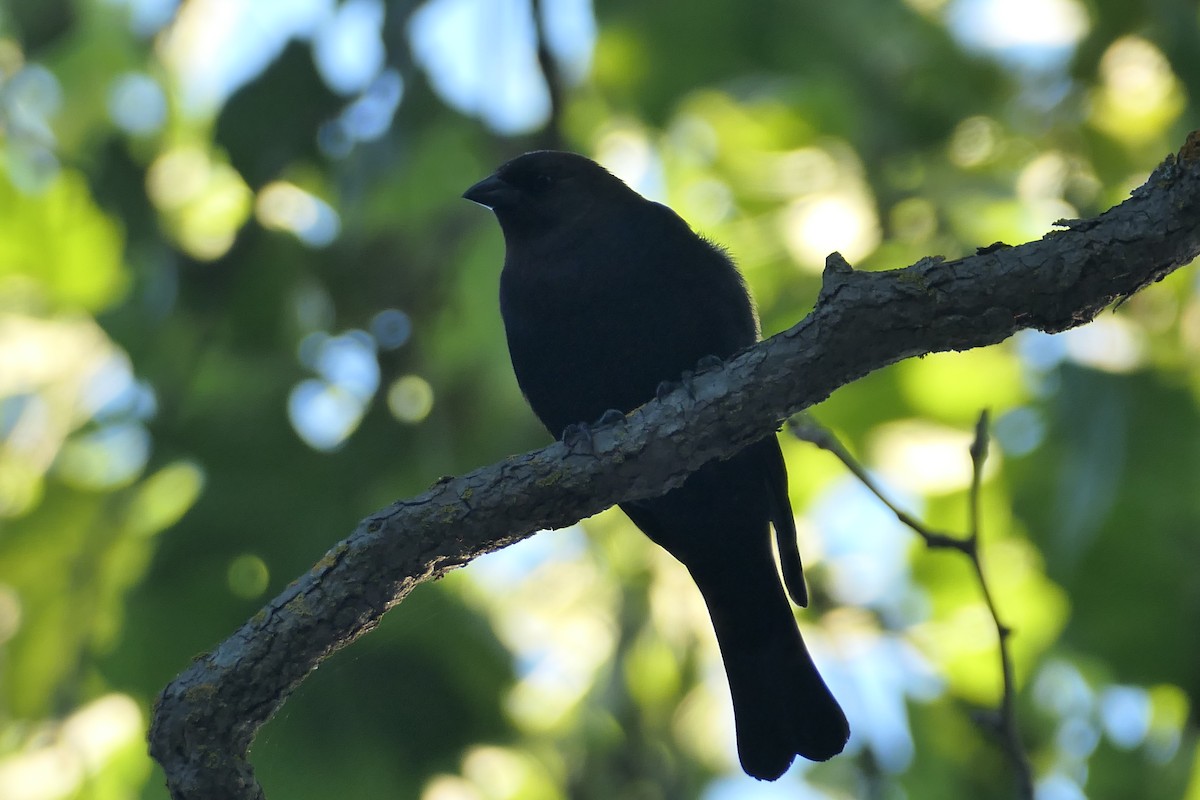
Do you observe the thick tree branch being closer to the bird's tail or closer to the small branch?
the bird's tail

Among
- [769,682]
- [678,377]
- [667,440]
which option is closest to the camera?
[667,440]

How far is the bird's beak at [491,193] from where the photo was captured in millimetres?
4461

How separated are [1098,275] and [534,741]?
2.86 metres

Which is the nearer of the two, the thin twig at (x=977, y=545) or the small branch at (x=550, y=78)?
the thin twig at (x=977, y=545)

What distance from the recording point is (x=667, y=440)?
287cm

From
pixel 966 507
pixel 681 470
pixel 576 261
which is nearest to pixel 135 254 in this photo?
pixel 576 261

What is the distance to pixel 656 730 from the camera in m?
4.95

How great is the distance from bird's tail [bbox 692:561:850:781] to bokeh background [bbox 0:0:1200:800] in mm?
410

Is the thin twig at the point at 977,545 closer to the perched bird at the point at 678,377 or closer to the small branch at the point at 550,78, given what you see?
the perched bird at the point at 678,377

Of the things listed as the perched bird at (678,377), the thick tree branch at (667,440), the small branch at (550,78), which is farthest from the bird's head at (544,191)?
the thick tree branch at (667,440)

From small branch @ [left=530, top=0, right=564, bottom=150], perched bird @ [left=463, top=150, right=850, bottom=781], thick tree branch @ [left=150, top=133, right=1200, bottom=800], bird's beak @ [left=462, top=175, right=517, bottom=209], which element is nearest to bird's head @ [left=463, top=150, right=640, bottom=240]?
bird's beak @ [left=462, top=175, right=517, bottom=209]

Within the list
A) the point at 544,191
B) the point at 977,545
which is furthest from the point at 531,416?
the point at 977,545

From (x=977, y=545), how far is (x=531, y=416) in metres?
2.39

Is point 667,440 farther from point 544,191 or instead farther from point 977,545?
point 544,191
